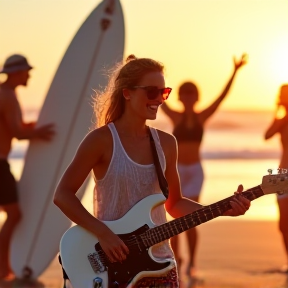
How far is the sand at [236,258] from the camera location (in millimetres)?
7133

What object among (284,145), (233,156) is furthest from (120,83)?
(233,156)

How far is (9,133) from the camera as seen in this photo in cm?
724

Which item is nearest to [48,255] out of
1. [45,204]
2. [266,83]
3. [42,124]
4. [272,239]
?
[45,204]

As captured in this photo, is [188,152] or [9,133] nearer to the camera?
[9,133]

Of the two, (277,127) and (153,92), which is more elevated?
(153,92)

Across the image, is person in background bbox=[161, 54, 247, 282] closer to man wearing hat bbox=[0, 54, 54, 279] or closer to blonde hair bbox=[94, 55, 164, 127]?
man wearing hat bbox=[0, 54, 54, 279]

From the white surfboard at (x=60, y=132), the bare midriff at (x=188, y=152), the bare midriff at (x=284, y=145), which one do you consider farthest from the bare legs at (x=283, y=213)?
the white surfboard at (x=60, y=132)

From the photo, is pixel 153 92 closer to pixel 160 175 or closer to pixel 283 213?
pixel 160 175

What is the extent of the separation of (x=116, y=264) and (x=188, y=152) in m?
3.76

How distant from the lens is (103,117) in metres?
4.23

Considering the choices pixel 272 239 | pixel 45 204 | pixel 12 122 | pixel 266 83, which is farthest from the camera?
pixel 266 83

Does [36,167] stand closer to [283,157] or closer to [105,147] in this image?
[283,157]

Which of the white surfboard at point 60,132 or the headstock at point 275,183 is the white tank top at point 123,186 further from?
the white surfboard at point 60,132

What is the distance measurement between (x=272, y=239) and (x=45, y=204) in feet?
8.57
